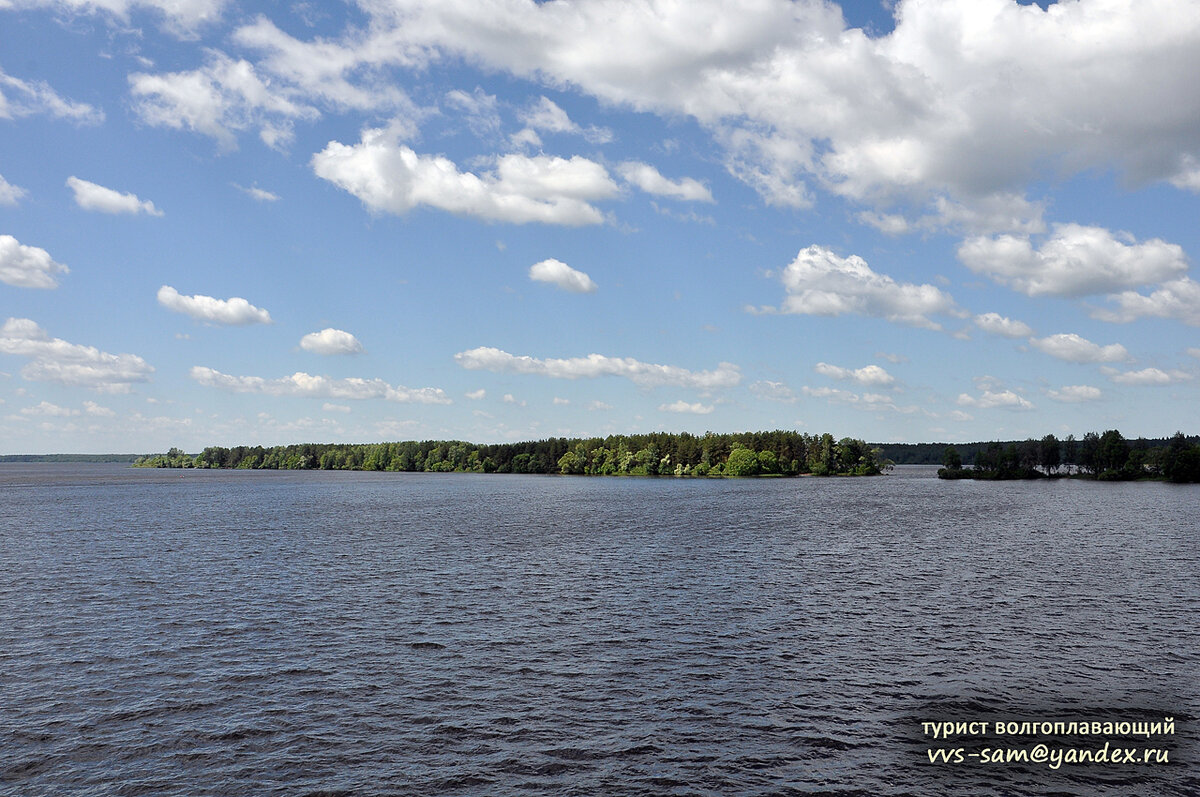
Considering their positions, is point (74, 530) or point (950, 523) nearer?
point (74, 530)

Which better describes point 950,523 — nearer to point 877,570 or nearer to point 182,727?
point 877,570

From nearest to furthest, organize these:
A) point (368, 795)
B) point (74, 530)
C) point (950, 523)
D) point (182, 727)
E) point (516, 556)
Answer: point (368, 795) < point (182, 727) < point (516, 556) < point (74, 530) < point (950, 523)

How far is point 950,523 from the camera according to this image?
4464 inches

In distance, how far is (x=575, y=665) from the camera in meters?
37.2

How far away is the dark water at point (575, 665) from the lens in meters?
25.8

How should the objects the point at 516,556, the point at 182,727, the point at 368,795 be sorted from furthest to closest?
the point at 516,556 → the point at 182,727 → the point at 368,795

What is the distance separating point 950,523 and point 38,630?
366 feet

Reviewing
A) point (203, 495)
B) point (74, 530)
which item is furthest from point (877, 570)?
point (203, 495)

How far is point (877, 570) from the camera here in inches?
2586

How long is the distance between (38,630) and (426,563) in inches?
1193

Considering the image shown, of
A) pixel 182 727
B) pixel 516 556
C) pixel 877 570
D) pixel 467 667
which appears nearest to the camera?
pixel 182 727

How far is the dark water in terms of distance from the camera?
2584 centimetres

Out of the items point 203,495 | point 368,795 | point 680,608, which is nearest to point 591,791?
point 368,795

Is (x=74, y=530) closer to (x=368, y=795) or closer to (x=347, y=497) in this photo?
(x=347, y=497)
